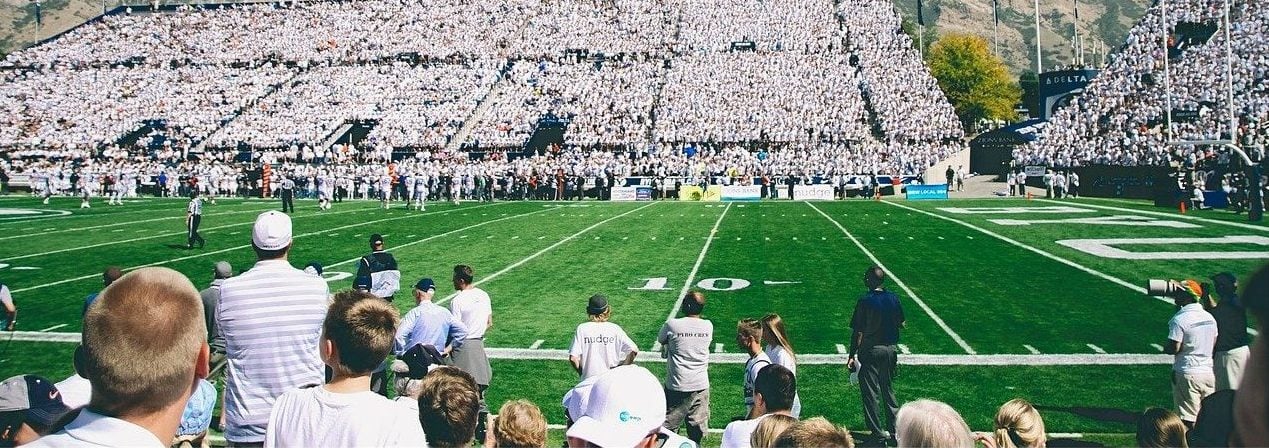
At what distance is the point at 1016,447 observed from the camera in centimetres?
509

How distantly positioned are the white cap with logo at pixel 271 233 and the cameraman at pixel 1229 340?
7305mm

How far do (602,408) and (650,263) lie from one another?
52.8ft

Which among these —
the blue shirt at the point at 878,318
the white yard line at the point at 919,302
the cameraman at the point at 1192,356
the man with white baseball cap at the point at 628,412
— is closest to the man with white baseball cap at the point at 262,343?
the man with white baseball cap at the point at 628,412

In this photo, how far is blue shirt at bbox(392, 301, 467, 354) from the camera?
25.0 ft

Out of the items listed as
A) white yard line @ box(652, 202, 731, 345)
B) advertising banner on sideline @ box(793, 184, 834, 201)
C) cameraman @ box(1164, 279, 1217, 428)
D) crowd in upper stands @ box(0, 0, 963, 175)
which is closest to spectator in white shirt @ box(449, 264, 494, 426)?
white yard line @ box(652, 202, 731, 345)

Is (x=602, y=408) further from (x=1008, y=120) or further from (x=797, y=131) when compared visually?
(x=1008, y=120)

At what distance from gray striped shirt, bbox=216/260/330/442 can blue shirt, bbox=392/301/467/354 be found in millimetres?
2103

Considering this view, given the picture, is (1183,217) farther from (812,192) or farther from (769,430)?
(769,430)

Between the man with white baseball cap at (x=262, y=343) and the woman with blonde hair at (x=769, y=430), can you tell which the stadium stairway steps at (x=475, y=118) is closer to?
the man with white baseball cap at (x=262, y=343)

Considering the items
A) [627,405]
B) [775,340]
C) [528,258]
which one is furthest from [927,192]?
A: [627,405]

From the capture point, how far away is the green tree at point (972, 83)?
318 feet

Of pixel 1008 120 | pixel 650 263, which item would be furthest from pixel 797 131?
pixel 1008 120

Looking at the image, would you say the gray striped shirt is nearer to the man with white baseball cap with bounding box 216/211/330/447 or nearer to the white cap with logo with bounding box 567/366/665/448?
the man with white baseball cap with bounding box 216/211/330/447

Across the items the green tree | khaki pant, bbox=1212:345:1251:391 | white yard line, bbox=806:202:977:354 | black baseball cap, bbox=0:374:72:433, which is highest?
the green tree
